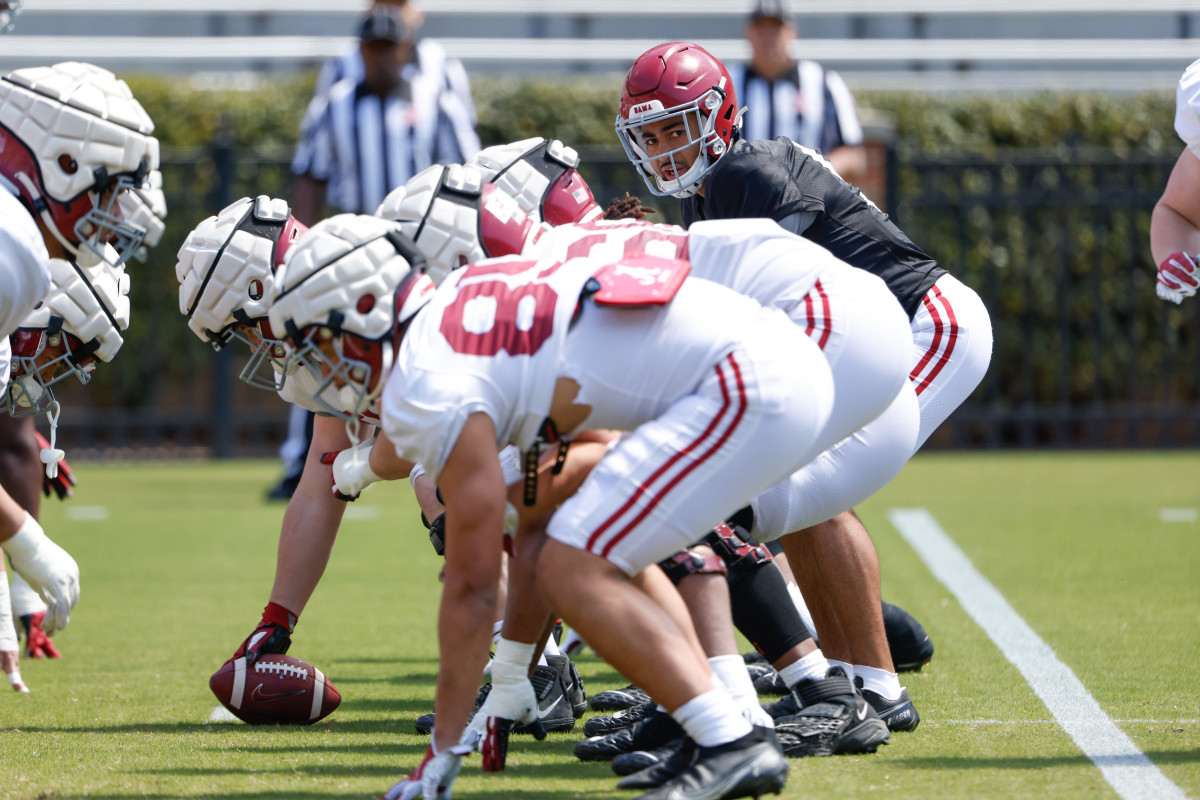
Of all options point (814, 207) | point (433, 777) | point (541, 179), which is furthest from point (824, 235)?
point (433, 777)

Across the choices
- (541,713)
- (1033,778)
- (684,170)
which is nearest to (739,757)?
(1033,778)

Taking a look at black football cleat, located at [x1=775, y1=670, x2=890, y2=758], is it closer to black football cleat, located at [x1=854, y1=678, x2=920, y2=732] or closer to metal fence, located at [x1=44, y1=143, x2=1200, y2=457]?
black football cleat, located at [x1=854, y1=678, x2=920, y2=732]

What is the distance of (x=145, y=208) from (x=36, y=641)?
2168mm

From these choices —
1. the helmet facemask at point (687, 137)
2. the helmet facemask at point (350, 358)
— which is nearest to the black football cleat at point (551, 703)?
the helmet facemask at point (350, 358)

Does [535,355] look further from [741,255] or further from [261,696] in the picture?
[261,696]

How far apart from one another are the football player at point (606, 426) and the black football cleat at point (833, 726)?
0.54 meters

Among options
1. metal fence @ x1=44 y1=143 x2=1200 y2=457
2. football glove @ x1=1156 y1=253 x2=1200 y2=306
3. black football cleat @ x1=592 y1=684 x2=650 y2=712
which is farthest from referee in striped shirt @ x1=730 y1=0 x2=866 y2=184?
black football cleat @ x1=592 y1=684 x2=650 y2=712

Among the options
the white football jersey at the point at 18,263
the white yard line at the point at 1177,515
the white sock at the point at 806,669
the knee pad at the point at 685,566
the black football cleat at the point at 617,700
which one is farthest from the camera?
the white yard line at the point at 1177,515

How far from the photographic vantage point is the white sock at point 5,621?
4.30 m

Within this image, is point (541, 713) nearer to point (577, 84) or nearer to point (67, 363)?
point (67, 363)

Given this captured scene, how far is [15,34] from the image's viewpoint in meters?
15.4

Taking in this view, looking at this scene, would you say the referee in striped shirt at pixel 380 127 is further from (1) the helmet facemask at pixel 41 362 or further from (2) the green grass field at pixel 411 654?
(1) the helmet facemask at pixel 41 362

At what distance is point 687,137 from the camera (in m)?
4.14

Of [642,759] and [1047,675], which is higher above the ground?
[642,759]
